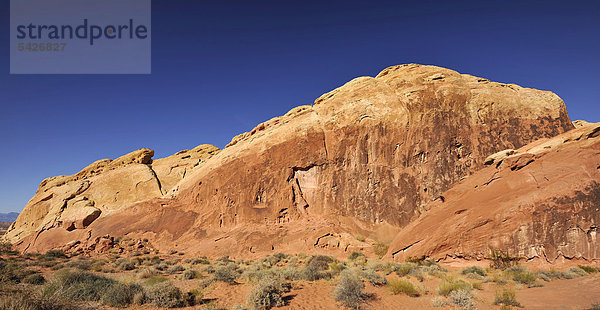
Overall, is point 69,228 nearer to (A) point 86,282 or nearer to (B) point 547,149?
(A) point 86,282

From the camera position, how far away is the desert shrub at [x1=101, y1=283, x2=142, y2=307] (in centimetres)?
864

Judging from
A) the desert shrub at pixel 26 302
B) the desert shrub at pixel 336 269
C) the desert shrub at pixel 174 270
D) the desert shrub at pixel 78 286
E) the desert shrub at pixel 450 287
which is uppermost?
the desert shrub at pixel 26 302

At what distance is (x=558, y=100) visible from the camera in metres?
20.7

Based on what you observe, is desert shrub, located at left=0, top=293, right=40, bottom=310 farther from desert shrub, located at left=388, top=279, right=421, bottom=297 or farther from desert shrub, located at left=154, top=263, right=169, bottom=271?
desert shrub, located at left=154, top=263, right=169, bottom=271

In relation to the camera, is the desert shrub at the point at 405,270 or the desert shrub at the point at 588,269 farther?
the desert shrub at the point at 405,270

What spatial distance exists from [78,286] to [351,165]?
19.3 meters

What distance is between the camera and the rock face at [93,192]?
33719mm

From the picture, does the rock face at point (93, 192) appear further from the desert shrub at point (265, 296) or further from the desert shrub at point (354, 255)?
the desert shrub at point (265, 296)

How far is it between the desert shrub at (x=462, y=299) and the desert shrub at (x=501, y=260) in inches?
178

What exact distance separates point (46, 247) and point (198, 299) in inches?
1212

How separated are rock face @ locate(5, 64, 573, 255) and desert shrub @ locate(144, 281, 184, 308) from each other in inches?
497

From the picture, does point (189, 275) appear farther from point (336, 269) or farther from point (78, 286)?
point (336, 269)

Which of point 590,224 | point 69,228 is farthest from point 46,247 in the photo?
point 590,224

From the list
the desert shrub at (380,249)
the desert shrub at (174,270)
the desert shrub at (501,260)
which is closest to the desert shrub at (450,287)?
the desert shrub at (501,260)
